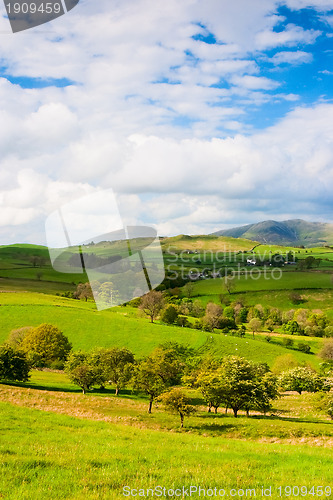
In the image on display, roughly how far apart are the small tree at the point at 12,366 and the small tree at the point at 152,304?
2508 inches

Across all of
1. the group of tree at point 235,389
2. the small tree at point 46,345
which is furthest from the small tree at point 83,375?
the small tree at point 46,345

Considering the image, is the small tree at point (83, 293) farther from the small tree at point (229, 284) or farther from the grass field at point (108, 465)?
the grass field at point (108, 465)

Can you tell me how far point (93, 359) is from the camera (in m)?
60.7

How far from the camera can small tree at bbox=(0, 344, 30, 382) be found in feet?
178

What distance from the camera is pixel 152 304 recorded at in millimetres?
118938

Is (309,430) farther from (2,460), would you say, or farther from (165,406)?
(2,460)

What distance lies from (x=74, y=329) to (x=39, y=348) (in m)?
18.3

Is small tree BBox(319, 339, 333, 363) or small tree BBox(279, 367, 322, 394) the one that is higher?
small tree BBox(279, 367, 322, 394)

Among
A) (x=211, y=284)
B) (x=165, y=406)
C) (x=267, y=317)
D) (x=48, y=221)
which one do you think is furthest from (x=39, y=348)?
(x=211, y=284)

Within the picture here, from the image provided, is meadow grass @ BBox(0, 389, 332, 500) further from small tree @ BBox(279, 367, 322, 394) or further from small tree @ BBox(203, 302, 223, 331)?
small tree @ BBox(203, 302, 223, 331)

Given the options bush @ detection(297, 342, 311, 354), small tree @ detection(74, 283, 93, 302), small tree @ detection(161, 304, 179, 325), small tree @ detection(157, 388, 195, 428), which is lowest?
bush @ detection(297, 342, 311, 354)

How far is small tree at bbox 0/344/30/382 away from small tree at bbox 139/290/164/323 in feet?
209

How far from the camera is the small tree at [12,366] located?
54147 mm

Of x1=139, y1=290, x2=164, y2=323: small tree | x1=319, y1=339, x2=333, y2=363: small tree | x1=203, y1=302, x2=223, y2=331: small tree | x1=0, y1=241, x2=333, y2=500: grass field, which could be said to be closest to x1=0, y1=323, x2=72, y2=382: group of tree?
x1=0, y1=241, x2=333, y2=500: grass field
